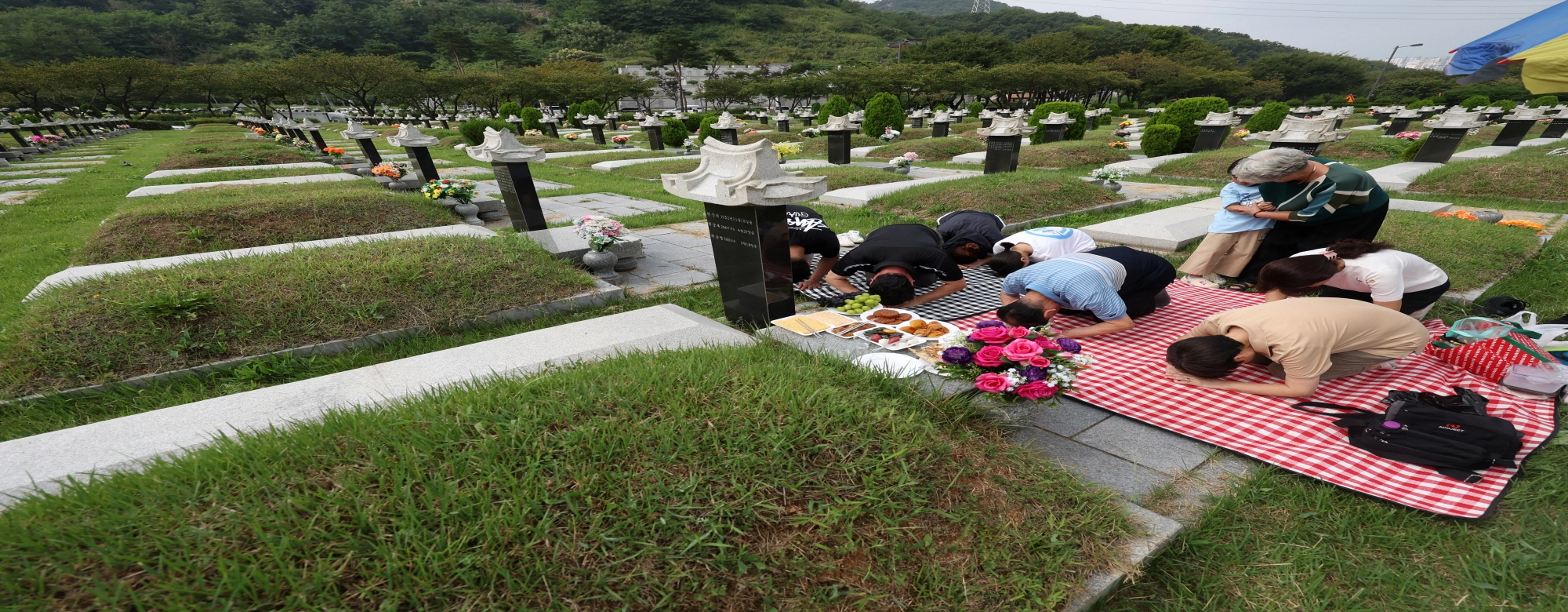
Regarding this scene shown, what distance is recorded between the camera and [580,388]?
8.14 feet

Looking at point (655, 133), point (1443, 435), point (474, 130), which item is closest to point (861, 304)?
point (1443, 435)

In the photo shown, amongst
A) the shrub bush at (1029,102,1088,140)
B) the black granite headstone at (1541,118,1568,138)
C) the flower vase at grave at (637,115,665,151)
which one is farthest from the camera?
the flower vase at grave at (637,115,665,151)

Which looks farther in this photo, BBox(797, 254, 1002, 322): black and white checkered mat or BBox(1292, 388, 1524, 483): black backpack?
BBox(797, 254, 1002, 322): black and white checkered mat

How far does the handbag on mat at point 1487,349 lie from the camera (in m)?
3.23

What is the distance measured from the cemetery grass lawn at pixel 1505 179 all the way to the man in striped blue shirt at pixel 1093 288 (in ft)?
30.3

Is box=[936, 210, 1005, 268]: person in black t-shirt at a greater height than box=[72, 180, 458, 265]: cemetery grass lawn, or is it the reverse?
box=[72, 180, 458, 265]: cemetery grass lawn

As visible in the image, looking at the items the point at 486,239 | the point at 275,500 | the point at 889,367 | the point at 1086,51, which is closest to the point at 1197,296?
the point at 889,367

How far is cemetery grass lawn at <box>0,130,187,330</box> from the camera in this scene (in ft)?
19.2

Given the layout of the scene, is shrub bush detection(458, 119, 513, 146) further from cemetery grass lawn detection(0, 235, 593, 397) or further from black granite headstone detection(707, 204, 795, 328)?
black granite headstone detection(707, 204, 795, 328)

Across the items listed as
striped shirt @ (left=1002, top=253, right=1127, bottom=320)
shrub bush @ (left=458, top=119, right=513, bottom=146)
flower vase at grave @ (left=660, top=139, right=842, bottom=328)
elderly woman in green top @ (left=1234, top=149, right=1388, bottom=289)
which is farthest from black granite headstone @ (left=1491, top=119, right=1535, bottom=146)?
shrub bush @ (left=458, top=119, right=513, bottom=146)

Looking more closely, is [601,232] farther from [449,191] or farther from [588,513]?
[588,513]

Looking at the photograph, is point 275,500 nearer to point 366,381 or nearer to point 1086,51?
point 366,381

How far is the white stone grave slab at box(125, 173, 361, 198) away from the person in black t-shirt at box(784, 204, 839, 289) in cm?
911

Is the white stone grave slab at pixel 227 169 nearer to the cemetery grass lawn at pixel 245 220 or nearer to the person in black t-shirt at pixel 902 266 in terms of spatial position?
the cemetery grass lawn at pixel 245 220
